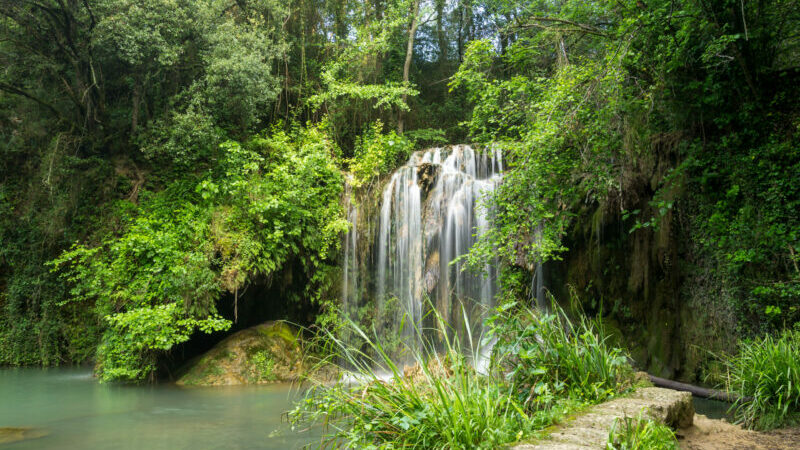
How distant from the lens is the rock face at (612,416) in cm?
253

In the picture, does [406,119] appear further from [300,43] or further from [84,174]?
[84,174]

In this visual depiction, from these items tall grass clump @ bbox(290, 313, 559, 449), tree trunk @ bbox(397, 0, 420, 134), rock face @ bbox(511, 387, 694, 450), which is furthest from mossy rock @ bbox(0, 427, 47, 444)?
tree trunk @ bbox(397, 0, 420, 134)

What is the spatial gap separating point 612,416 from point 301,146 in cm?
1059

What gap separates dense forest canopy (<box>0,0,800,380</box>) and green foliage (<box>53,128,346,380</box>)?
0.05 metres

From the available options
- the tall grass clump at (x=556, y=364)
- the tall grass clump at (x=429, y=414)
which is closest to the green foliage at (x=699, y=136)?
the tall grass clump at (x=556, y=364)

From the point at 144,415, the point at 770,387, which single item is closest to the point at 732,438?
the point at 770,387

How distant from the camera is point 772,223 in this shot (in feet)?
19.7

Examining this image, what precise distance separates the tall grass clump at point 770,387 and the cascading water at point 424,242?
6027mm

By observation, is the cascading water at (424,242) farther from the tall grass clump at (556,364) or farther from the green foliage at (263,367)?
the tall grass clump at (556,364)

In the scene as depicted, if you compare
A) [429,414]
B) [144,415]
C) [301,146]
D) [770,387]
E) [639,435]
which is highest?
[301,146]

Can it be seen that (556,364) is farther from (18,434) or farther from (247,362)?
(247,362)

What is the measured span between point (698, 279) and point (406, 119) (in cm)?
1025

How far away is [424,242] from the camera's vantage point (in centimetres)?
1097

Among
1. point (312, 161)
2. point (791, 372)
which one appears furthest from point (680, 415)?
point (312, 161)
